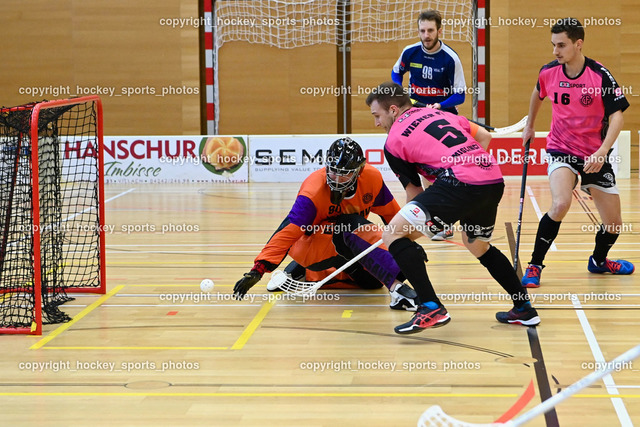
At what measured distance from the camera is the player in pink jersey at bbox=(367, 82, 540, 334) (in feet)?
16.3

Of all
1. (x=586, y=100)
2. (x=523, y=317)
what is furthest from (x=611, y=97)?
(x=523, y=317)

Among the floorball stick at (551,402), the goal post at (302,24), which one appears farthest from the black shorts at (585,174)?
the goal post at (302,24)

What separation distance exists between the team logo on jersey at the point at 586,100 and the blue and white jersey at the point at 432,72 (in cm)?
239

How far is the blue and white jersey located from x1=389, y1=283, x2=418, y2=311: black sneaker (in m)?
3.35

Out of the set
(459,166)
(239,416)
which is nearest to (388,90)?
(459,166)

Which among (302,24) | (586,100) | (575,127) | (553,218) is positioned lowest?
(553,218)

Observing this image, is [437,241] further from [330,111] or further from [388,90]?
[330,111]

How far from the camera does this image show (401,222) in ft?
16.4

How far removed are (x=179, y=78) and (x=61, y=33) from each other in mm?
2407

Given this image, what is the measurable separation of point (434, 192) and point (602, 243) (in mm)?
2355

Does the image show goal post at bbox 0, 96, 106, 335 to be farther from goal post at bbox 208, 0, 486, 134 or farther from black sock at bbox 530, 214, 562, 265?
goal post at bbox 208, 0, 486, 134

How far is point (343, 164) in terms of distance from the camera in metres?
5.74

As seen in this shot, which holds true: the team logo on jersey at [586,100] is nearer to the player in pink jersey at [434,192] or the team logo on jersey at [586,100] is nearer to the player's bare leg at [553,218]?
the player's bare leg at [553,218]

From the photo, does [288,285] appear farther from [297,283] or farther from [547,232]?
[547,232]
